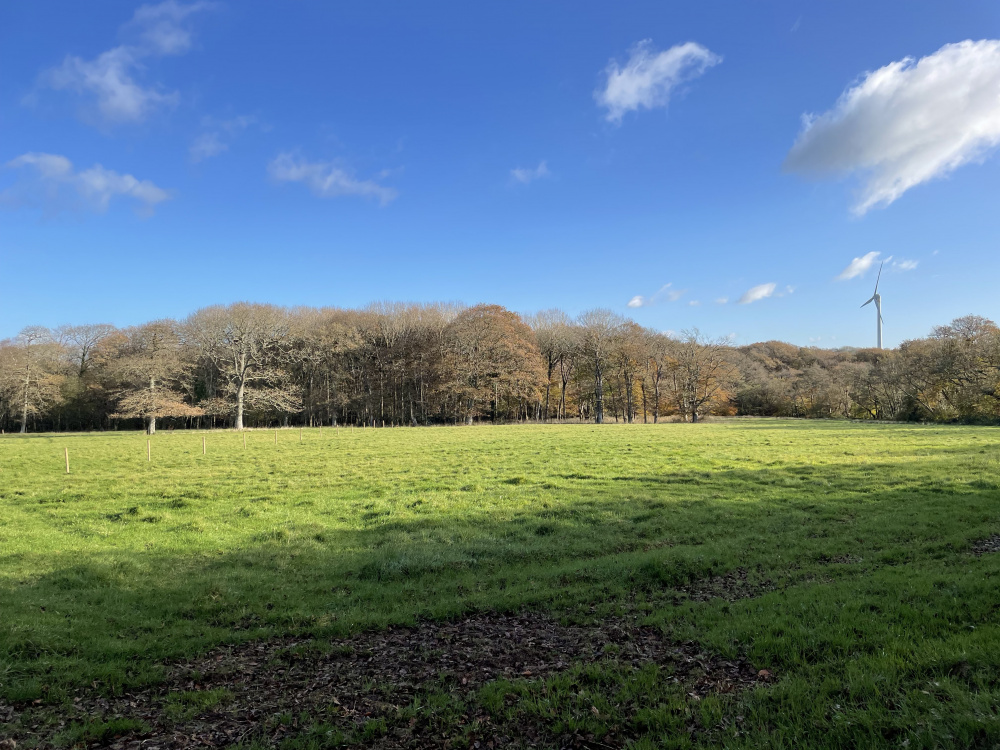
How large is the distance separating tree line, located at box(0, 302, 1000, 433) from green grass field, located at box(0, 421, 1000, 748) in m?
45.2

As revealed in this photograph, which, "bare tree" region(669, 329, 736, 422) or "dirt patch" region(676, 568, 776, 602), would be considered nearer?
"dirt patch" region(676, 568, 776, 602)

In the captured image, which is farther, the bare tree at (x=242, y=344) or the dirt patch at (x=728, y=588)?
the bare tree at (x=242, y=344)

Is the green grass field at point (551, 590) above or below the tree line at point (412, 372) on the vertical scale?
below

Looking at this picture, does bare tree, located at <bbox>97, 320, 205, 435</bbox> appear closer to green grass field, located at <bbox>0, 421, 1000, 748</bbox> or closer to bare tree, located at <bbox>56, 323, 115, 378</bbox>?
bare tree, located at <bbox>56, 323, 115, 378</bbox>

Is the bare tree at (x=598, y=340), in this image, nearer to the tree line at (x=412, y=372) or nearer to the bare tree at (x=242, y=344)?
the tree line at (x=412, y=372)

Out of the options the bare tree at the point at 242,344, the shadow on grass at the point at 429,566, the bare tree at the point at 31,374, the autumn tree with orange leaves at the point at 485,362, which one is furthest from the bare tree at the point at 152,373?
the shadow on grass at the point at 429,566

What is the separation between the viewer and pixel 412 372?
2714 inches

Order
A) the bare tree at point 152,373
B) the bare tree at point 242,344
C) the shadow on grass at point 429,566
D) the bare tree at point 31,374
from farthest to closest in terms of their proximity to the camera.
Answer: the bare tree at point 31,374 → the bare tree at point 242,344 → the bare tree at point 152,373 → the shadow on grass at point 429,566

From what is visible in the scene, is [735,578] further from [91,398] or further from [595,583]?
[91,398]

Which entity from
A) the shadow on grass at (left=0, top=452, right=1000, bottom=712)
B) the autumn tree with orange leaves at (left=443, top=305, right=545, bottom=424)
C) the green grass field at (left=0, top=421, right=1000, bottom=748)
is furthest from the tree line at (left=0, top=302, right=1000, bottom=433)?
the shadow on grass at (left=0, top=452, right=1000, bottom=712)

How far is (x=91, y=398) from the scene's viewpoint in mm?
72750

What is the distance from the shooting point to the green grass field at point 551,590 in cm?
515

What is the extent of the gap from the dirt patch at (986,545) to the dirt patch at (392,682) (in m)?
7.14

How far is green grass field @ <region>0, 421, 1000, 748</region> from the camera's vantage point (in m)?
5.15
